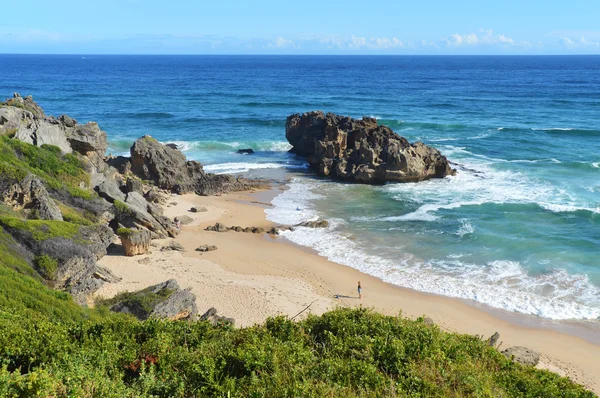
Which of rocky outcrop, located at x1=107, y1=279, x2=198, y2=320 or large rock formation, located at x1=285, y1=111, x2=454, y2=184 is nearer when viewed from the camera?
rocky outcrop, located at x1=107, y1=279, x2=198, y2=320

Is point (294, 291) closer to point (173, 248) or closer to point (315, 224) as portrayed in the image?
point (173, 248)

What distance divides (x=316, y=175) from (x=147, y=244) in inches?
797

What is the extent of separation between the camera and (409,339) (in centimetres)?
1299

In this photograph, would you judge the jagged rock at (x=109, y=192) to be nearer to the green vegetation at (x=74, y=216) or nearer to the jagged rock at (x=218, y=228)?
the green vegetation at (x=74, y=216)

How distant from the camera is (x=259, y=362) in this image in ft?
36.9

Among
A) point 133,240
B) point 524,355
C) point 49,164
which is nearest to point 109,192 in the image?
point 49,164

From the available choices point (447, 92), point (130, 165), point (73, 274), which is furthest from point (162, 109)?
point (73, 274)

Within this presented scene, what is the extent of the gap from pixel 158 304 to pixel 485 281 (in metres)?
14.2

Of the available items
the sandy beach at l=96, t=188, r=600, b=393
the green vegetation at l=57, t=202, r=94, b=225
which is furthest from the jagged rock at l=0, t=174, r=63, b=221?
the sandy beach at l=96, t=188, r=600, b=393

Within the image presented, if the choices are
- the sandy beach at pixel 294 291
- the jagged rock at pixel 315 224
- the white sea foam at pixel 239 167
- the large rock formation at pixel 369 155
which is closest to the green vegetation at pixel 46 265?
the sandy beach at pixel 294 291

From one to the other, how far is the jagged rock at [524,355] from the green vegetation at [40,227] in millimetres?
16098

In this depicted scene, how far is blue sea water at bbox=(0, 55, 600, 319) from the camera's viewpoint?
1001 inches

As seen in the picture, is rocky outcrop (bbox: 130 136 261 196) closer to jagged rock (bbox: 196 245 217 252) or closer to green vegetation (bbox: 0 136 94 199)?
green vegetation (bbox: 0 136 94 199)

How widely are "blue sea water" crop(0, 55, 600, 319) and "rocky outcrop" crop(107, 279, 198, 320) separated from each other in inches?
378
